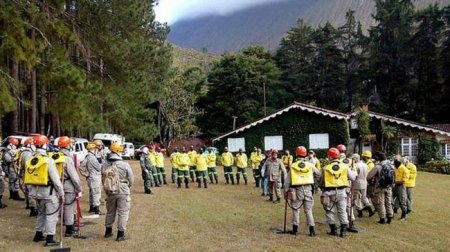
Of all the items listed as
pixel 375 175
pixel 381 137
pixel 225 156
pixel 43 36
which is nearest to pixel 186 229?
pixel 375 175

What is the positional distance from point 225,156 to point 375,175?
10.7 metres

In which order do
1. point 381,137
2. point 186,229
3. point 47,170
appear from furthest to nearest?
point 381,137 → point 186,229 → point 47,170

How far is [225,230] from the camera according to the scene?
11000 millimetres

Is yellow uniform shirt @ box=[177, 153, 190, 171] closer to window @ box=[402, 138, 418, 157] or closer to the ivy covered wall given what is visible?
the ivy covered wall

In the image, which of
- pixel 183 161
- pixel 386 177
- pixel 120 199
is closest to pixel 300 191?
pixel 386 177

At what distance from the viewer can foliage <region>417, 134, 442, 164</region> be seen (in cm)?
3581

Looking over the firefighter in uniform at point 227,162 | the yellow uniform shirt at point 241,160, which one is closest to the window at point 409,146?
the yellow uniform shirt at point 241,160

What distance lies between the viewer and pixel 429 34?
183 feet

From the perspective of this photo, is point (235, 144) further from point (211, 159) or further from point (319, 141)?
point (211, 159)

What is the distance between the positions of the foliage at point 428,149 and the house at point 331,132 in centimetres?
27

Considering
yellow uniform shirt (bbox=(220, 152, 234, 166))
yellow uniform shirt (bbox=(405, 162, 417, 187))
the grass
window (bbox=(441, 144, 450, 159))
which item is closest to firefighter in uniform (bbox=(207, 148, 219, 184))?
yellow uniform shirt (bbox=(220, 152, 234, 166))

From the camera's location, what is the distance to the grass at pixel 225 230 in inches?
371

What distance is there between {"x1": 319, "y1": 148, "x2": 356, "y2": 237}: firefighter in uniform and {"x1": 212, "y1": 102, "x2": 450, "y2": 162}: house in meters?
25.9

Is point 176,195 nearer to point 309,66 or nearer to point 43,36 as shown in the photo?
point 43,36
